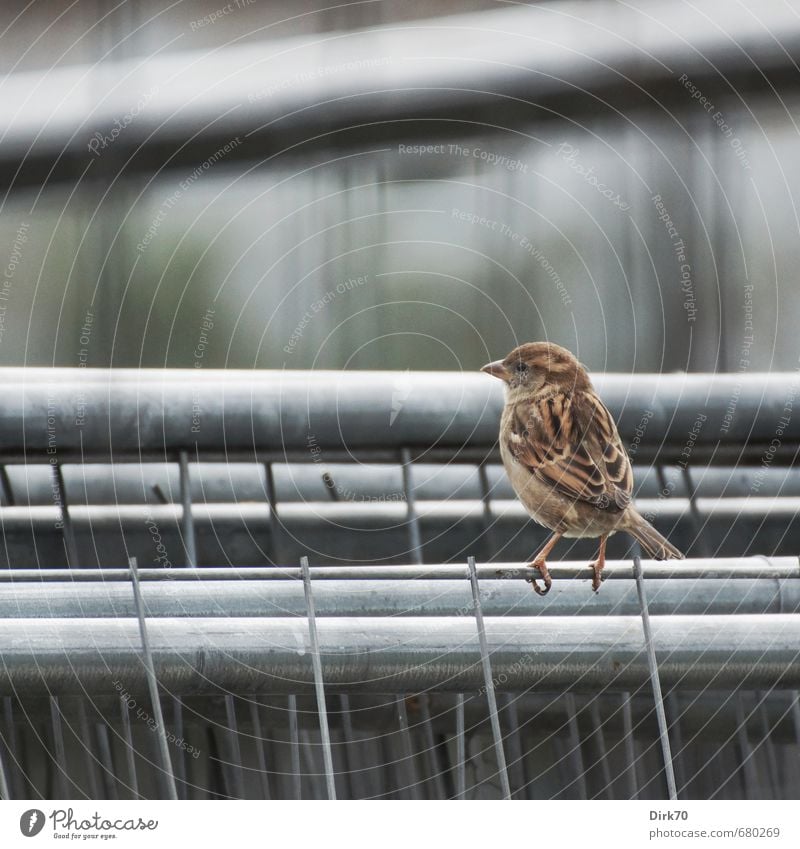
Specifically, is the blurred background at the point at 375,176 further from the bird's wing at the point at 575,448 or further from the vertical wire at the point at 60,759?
the vertical wire at the point at 60,759

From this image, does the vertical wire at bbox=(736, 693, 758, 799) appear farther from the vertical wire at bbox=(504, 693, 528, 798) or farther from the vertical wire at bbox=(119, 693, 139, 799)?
the vertical wire at bbox=(119, 693, 139, 799)

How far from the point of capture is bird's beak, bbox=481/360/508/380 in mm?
653

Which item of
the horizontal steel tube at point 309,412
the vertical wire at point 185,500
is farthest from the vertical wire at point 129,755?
the horizontal steel tube at point 309,412

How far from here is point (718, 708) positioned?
617 mm

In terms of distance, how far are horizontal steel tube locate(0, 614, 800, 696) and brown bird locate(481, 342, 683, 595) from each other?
10 centimetres

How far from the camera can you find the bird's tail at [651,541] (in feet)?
1.84

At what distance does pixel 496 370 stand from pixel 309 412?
0.53ft

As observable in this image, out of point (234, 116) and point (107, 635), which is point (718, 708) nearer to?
point (107, 635)

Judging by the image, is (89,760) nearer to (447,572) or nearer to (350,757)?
(350,757)

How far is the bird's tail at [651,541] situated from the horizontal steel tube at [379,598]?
2.6 inches

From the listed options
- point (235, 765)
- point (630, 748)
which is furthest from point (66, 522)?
point (630, 748)

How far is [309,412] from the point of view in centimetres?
72

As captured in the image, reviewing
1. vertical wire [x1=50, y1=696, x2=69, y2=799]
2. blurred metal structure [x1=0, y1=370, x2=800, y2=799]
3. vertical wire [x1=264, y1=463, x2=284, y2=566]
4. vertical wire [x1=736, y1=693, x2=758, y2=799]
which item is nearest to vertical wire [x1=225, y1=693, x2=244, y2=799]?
blurred metal structure [x1=0, y1=370, x2=800, y2=799]

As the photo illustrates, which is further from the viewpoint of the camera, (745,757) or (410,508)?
(410,508)
